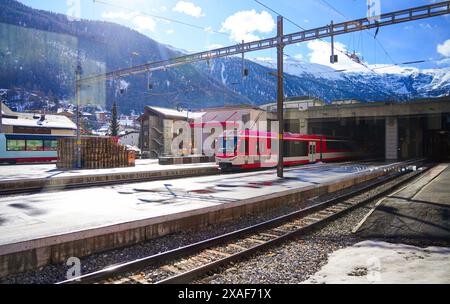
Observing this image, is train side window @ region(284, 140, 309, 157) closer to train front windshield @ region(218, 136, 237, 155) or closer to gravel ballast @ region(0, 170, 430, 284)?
train front windshield @ region(218, 136, 237, 155)

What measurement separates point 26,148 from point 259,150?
935 inches

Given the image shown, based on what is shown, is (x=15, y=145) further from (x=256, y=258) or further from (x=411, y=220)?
(x=411, y=220)

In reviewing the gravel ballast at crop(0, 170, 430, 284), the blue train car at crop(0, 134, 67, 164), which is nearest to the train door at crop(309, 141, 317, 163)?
the gravel ballast at crop(0, 170, 430, 284)

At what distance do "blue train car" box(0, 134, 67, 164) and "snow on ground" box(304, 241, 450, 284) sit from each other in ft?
103

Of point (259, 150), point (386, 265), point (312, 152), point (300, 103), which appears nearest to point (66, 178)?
point (259, 150)

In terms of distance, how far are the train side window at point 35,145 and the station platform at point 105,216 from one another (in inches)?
949

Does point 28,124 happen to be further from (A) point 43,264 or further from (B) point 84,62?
(B) point 84,62

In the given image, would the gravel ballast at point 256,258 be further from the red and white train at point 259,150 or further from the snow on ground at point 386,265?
the red and white train at point 259,150

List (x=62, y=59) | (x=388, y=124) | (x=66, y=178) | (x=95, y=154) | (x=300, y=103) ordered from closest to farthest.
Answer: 1. (x=66, y=178)
2. (x=95, y=154)
3. (x=388, y=124)
4. (x=300, y=103)
5. (x=62, y=59)

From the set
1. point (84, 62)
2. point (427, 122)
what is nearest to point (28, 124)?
point (427, 122)

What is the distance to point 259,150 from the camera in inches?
944

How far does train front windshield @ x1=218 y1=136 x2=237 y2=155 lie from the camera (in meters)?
22.2

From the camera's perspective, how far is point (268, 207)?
12.1 metres

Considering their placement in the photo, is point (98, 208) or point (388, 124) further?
point (388, 124)
